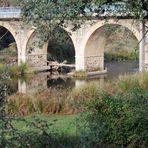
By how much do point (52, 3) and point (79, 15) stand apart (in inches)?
21.8

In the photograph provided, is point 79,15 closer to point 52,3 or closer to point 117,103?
point 52,3

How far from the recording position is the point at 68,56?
40.5 meters

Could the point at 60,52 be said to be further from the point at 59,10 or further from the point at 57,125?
the point at 59,10

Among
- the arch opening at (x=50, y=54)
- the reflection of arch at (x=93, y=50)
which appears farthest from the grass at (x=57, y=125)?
the arch opening at (x=50, y=54)

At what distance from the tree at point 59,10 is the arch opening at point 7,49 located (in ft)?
87.3

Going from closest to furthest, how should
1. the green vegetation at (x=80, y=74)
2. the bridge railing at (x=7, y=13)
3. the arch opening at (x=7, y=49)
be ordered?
the green vegetation at (x=80, y=74) → the bridge railing at (x=7, y=13) → the arch opening at (x=7, y=49)

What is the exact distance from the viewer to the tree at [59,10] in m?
7.23

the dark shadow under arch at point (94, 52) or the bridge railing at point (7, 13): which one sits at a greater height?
the bridge railing at point (7, 13)

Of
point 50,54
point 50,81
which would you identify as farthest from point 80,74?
point 50,54

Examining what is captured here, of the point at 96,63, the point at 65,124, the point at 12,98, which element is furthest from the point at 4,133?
the point at 96,63

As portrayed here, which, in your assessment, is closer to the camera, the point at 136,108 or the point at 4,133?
the point at 4,133

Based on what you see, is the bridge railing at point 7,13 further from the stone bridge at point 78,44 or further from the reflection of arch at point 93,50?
the reflection of arch at point 93,50

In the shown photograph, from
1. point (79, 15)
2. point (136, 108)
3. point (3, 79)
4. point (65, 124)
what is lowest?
point (65, 124)

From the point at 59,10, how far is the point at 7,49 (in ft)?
108
